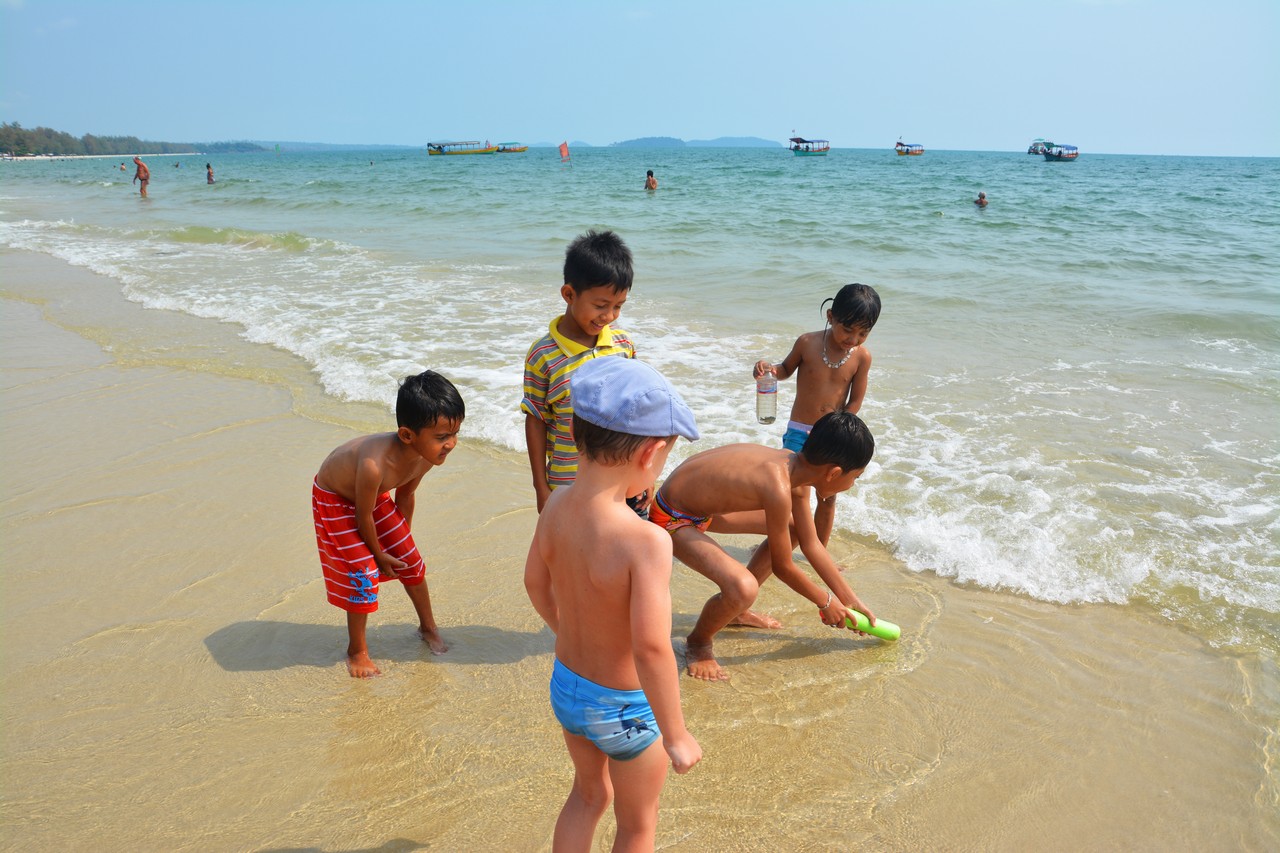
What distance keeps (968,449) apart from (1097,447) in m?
0.91

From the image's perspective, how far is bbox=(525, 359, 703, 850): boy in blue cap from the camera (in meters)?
1.68

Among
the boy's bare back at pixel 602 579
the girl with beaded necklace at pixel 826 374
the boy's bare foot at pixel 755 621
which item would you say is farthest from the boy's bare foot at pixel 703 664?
the boy's bare back at pixel 602 579

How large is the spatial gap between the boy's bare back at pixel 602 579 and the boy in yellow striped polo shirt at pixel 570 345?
1089mm

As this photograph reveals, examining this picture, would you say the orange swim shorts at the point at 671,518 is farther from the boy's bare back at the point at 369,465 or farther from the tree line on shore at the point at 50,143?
the tree line on shore at the point at 50,143

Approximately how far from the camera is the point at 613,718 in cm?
187

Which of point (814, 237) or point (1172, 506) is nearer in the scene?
point (1172, 506)

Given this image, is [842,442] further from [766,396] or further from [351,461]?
[351,461]

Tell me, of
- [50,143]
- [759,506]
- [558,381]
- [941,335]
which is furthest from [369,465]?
[50,143]

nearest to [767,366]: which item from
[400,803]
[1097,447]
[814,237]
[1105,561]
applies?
[1105,561]

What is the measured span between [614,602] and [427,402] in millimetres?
1341

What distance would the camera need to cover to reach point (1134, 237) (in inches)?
673

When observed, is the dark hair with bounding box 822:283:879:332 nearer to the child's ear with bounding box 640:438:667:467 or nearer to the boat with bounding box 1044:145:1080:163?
the child's ear with bounding box 640:438:667:467

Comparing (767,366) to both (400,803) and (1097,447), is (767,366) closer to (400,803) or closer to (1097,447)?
(400,803)

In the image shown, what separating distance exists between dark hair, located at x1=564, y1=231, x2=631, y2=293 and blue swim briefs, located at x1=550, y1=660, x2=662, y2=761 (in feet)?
4.85
